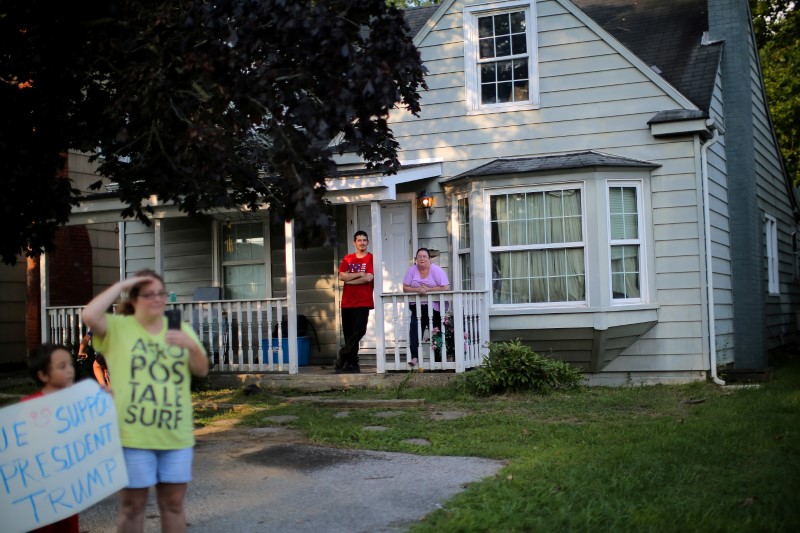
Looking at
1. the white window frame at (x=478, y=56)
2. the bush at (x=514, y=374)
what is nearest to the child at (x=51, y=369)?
the bush at (x=514, y=374)

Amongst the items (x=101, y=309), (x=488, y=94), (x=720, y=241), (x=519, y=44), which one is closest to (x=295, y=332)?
(x=488, y=94)

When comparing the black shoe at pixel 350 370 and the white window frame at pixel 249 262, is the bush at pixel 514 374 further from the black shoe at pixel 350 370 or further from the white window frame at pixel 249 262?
the white window frame at pixel 249 262

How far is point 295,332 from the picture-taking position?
38.2 ft

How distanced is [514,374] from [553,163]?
312 centimetres

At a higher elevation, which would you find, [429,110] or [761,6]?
[761,6]

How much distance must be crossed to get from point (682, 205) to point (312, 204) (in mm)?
7752

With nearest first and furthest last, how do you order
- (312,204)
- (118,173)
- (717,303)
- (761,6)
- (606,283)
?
(312,204), (118,173), (606,283), (717,303), (761,6)

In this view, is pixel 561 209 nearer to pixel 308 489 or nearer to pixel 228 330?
pixel 228 330

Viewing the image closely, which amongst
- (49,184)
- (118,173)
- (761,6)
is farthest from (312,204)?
(761,6)

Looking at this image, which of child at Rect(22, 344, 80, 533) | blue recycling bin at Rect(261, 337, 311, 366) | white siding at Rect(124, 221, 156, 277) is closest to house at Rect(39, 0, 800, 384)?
blue recycling bin at Rect(261, 337, 311, 366)

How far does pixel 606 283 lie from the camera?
37.3 feet

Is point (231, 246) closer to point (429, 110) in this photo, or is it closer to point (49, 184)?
point (429, 110)

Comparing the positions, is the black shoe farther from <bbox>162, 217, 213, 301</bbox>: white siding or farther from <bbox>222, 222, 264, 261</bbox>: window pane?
<bbox>162, 217, 213, 301</bbox>: white siding

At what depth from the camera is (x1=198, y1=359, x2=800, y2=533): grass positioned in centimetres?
523
